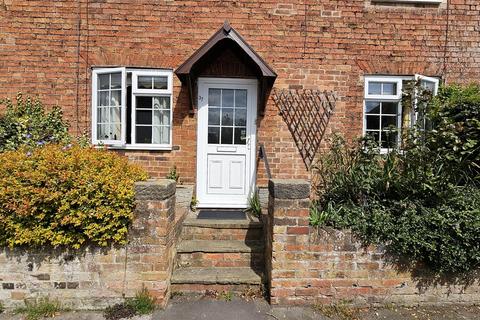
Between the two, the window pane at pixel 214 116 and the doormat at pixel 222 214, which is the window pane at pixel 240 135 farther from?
the doormat at pixel 222 214

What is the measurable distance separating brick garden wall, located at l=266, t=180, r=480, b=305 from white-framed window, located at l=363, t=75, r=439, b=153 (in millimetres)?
2914

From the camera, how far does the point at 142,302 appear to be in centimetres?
314

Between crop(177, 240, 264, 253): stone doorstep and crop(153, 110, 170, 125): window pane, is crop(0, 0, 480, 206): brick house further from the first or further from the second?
crop(177, 240, 264, 253): stone doorstep

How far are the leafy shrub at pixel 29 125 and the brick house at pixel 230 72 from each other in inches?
8.7

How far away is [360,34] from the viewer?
565cm

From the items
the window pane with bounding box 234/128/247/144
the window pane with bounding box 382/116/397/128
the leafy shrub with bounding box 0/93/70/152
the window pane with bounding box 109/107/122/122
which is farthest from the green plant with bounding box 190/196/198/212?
the window pane with bounding box 382/116/397/128

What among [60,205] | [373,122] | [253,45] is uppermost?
[253,45]

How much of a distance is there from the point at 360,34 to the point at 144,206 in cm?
502

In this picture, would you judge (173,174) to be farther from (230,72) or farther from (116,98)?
(230,72)

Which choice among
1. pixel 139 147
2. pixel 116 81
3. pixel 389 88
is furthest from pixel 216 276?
pixel 389 88

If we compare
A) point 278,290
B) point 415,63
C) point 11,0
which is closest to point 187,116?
point 278,290

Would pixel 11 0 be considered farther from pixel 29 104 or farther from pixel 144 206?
pixel 144 206

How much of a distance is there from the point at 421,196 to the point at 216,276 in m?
2.65

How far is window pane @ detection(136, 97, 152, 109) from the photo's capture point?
5562 mm
